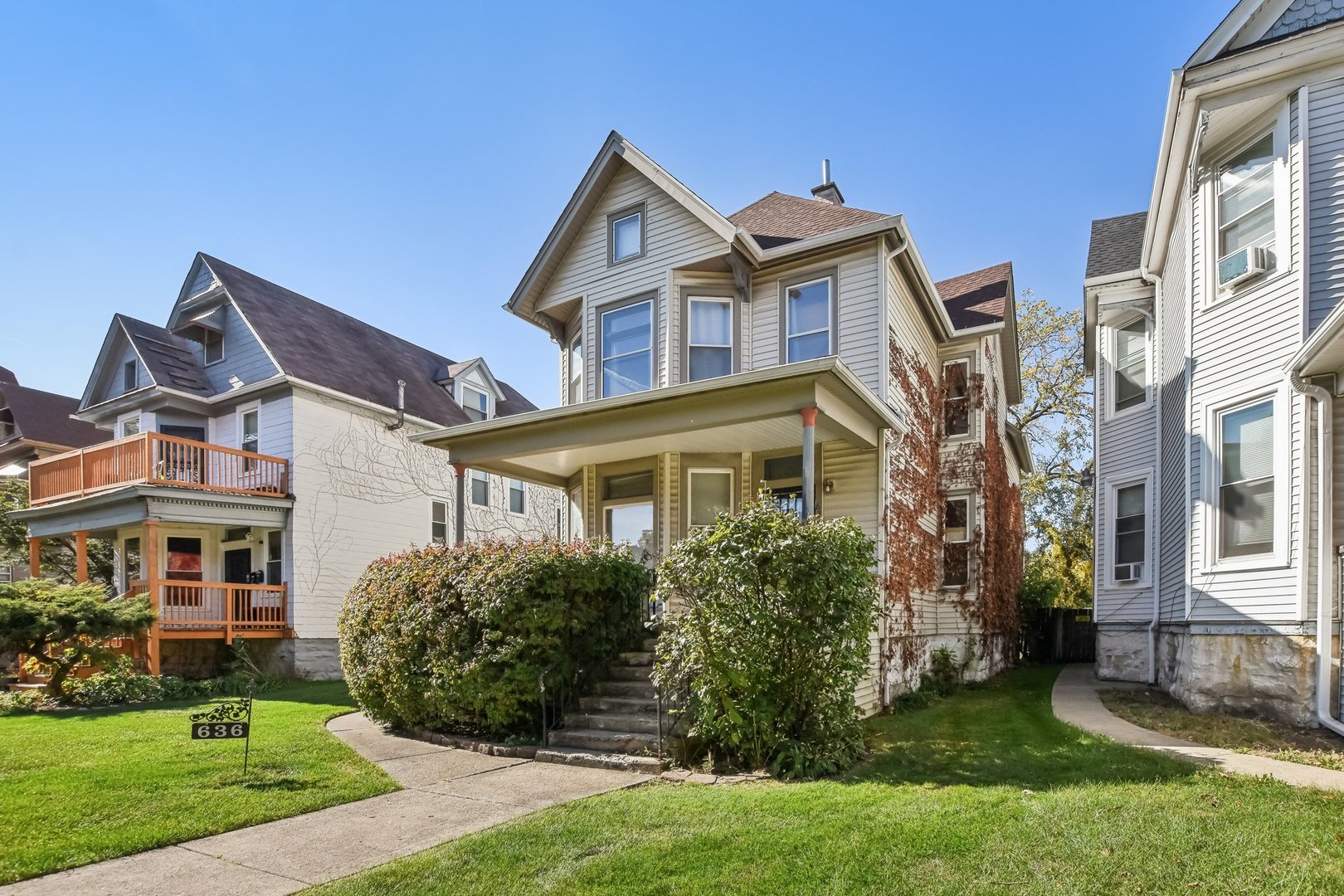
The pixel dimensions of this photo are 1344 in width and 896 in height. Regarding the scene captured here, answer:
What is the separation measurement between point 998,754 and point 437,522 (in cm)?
1649

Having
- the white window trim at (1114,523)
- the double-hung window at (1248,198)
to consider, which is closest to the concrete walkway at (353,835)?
the double-hung window at (1248,198)

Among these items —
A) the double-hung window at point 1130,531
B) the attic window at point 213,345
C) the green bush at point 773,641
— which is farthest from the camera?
the attic window at point 213,345

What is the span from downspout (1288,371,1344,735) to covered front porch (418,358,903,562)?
457 centimetres

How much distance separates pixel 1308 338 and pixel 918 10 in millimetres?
6804

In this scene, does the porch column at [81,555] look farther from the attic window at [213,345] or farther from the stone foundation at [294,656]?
the attic window at [213,345]

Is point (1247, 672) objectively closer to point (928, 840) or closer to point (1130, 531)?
point (1130, 531)

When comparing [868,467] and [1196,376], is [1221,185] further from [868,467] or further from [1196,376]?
[868,467]

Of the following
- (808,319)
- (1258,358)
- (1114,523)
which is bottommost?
(1114,523)

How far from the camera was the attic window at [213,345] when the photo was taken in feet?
63.2

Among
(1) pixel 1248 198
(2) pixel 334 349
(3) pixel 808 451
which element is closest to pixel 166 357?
(2) pixel 334 349

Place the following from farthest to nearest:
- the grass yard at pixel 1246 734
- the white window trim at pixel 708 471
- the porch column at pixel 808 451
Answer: the white window trim at pixel 708 471, the porch column at pixel 808 451, the grass yard at pixel 1246 734

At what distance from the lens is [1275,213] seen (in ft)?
29.2

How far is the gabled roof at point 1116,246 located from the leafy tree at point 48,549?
78.3 ft

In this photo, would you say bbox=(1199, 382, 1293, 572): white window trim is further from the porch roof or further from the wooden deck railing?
the wooden deck railing
